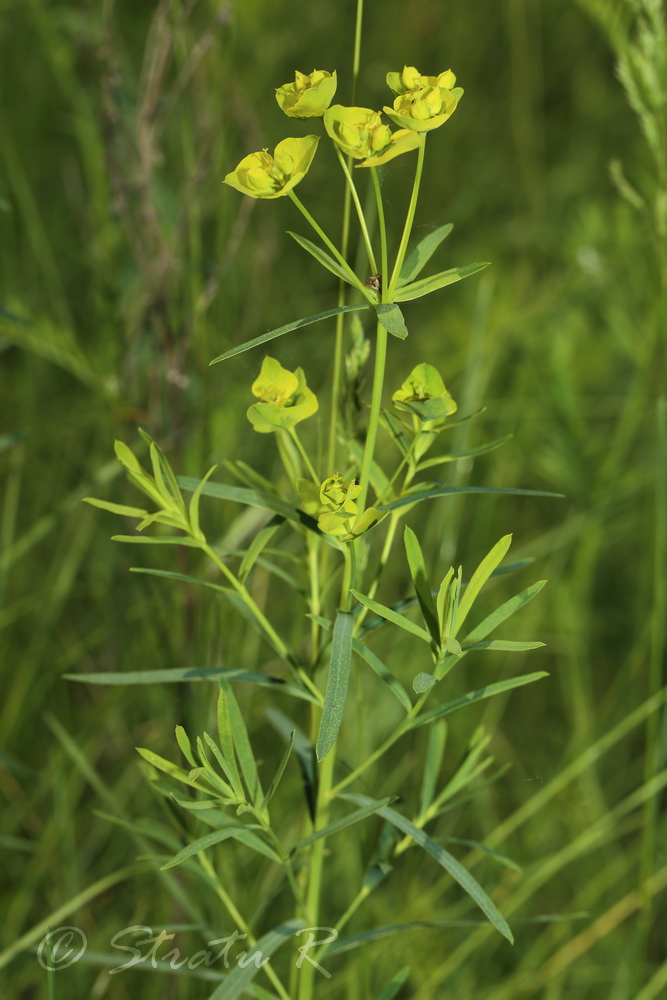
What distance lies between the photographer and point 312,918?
652 mm

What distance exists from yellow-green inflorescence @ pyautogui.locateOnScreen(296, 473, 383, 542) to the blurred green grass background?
0.19m

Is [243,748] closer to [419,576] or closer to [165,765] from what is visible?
[165,765]

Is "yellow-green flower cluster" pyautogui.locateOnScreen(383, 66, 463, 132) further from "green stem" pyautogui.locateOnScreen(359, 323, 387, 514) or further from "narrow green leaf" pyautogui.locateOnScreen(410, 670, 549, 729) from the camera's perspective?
"narrow green leaf" pyautogui.locateOnScreen(410, 670, 549, 729)

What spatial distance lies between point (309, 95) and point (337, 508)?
0.20 metres

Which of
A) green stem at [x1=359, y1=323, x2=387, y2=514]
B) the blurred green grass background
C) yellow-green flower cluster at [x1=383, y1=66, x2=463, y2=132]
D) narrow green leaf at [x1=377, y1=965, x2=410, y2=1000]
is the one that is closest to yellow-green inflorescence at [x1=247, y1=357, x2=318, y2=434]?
green stem at [x1=359, y1=323, x2=387, y2=514]

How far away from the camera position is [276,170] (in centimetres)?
A: 52

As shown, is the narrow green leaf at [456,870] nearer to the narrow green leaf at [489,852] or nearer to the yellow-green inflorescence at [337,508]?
the narrow green leaf at [489,852]

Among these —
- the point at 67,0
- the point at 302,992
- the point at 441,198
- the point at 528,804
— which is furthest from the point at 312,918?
the point at 67,0

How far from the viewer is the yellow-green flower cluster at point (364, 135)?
49 cm

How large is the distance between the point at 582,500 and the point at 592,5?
0.64 metres

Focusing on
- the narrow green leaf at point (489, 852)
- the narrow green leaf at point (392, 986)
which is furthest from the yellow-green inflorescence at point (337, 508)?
the narrow green leaf at point (392, 986)

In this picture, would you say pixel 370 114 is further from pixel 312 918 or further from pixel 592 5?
pixel 592 5

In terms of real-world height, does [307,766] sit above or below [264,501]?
below

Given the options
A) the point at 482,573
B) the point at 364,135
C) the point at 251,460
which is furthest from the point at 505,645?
the point at 251,460
